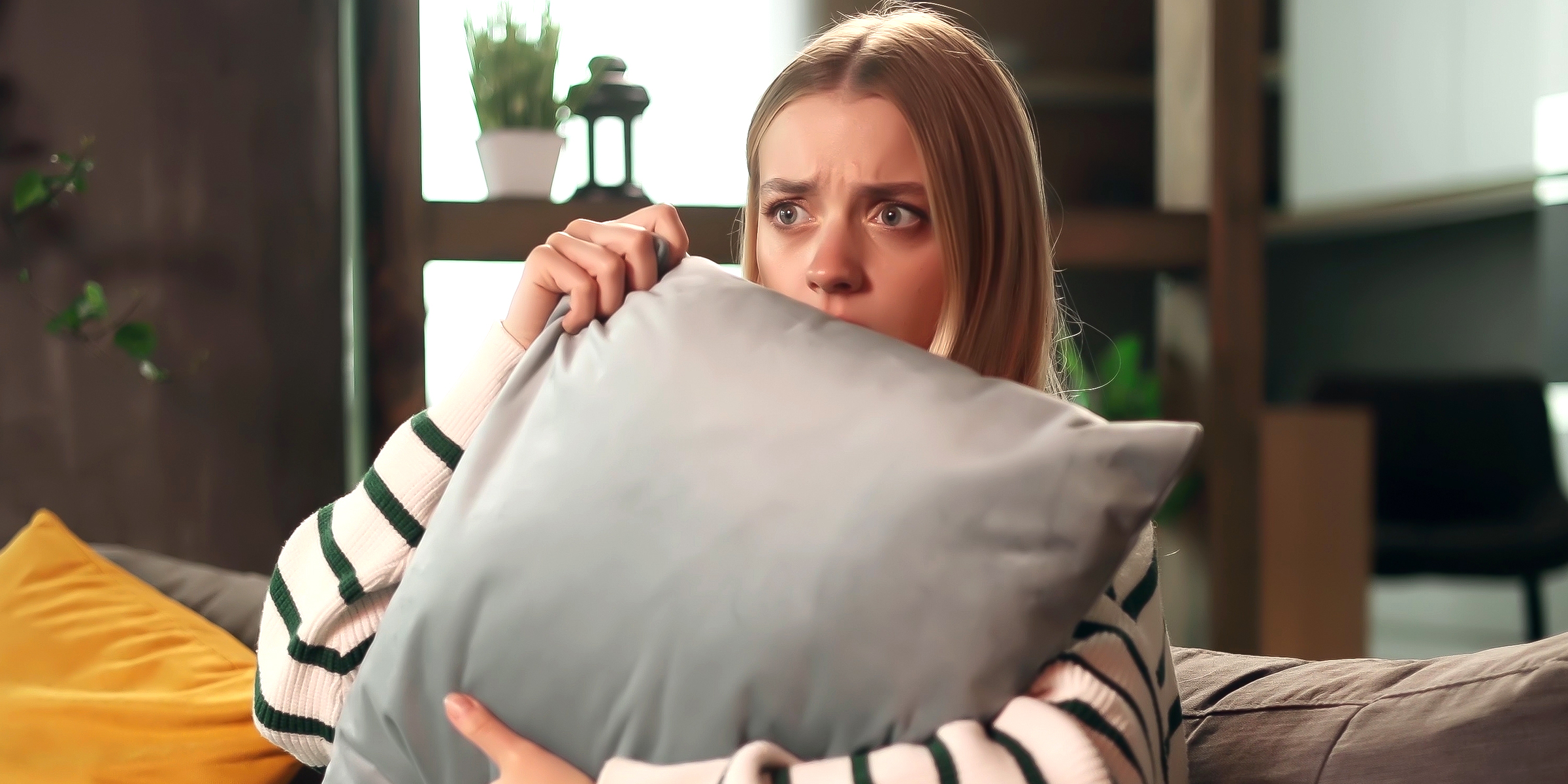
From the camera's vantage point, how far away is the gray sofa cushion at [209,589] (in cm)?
123

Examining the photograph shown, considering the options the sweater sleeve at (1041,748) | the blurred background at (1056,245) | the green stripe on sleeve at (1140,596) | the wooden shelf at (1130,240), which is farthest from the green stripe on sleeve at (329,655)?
the wooden shelf at (1130,240)

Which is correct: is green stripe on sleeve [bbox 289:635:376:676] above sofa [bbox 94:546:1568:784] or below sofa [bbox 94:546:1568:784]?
above

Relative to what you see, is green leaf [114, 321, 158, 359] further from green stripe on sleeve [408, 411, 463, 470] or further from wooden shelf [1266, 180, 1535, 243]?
wooden shelf [1266, 180, 1535, 243]

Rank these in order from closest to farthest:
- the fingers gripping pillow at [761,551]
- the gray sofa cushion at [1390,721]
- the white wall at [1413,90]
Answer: the fingers gripping pillow at [761,551], the gray sofa cushion at [1390,721], the white wall at [1413,90]

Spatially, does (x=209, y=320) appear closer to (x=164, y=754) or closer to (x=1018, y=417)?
(x=164, y=754)

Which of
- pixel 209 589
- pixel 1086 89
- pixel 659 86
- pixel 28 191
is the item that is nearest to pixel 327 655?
pixel 209 589

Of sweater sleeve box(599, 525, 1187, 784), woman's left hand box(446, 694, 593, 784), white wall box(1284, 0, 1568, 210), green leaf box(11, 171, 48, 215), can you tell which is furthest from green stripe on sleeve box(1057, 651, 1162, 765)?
white wall box(1284, 0, 1568, 210)

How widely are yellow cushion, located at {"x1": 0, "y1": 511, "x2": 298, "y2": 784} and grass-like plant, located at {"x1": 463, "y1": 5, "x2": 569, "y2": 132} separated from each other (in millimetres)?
991

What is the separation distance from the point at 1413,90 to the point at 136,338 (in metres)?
3.08

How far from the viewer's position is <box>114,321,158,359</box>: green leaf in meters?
1.80

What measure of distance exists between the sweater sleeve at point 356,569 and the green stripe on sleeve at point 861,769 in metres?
0.31

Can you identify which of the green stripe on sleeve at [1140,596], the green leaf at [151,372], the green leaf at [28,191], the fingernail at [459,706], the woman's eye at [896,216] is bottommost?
the fingernail at [459,706]

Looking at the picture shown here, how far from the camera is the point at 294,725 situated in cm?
68

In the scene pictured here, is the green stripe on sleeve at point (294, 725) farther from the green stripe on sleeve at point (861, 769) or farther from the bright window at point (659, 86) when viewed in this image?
the bright window at point (659, 86)
